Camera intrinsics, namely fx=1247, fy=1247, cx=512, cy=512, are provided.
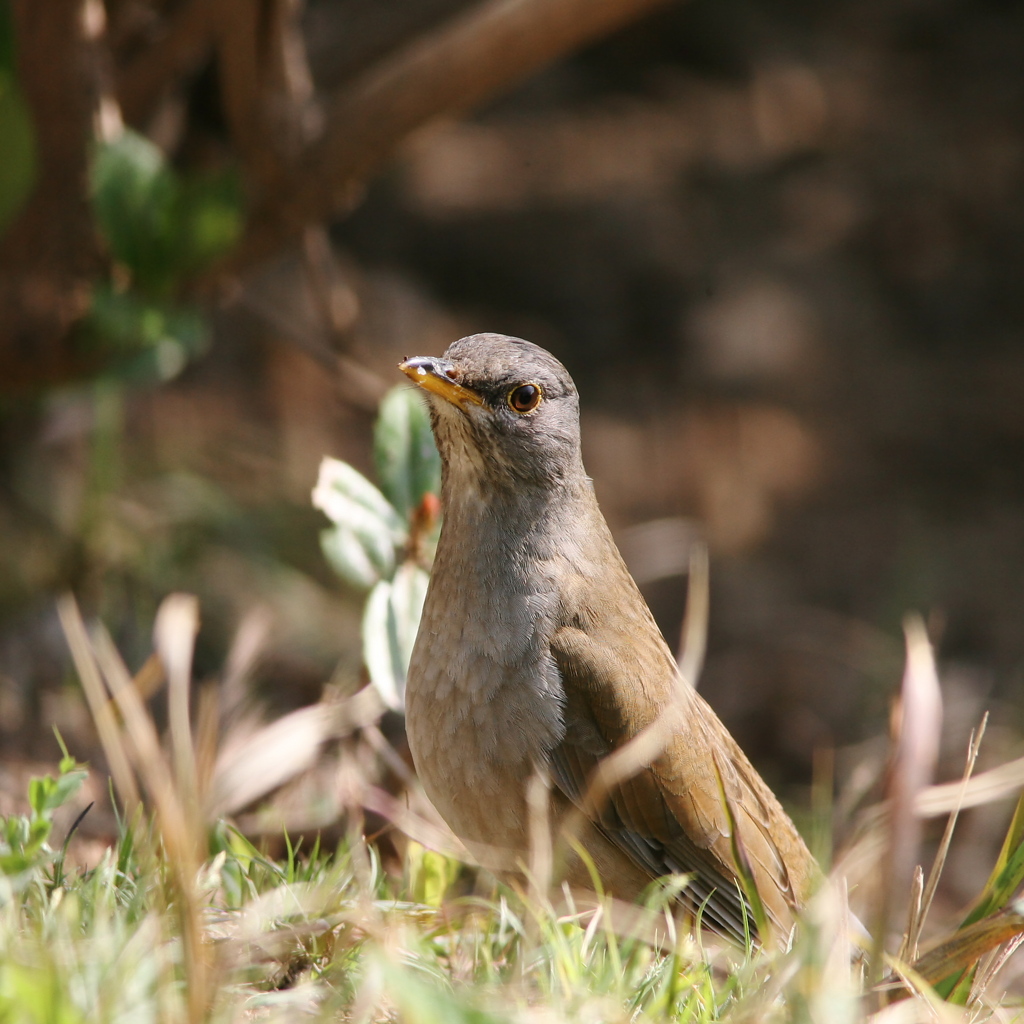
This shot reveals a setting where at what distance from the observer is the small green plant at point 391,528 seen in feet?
11.6

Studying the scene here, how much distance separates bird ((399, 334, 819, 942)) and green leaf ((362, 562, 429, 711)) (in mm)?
212

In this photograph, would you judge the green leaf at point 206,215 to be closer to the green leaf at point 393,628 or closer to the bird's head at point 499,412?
the bird's head at point 499,412

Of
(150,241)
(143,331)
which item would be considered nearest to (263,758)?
(143,331)

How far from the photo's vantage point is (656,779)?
3285mm

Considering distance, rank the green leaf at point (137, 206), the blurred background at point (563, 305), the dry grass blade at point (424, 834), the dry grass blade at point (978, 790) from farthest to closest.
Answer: the blurred background at point (563, 305)
the green leaf at point (137, 206)
the dry grass blade at point (424, 834)
the dry grass blade at point (978, 790)

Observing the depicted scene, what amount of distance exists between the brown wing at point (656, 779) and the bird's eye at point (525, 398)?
631 mm

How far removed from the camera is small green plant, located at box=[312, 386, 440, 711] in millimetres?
3549

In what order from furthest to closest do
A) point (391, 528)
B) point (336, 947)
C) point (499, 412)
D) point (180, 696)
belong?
point (391, 528), point (499, 412), point (336, 947), point (180, 696)

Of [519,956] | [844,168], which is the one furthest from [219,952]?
[844,168]

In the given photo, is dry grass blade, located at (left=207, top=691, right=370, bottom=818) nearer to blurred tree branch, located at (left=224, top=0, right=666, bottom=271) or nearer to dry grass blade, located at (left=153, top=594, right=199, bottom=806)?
dry grass blade, located at (left=153, top=594, right=199, bottom=806)

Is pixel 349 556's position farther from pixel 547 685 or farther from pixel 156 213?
pixel 156 213

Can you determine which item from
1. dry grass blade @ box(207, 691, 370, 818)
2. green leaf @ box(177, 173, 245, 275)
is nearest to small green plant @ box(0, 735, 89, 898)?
dry grass blade @ box(207, 691, 370, 818)

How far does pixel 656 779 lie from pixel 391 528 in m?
1.07

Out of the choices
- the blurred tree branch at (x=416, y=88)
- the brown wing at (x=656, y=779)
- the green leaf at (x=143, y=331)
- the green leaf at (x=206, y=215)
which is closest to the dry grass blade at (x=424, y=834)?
the brown wing at (x=656, y=779)
